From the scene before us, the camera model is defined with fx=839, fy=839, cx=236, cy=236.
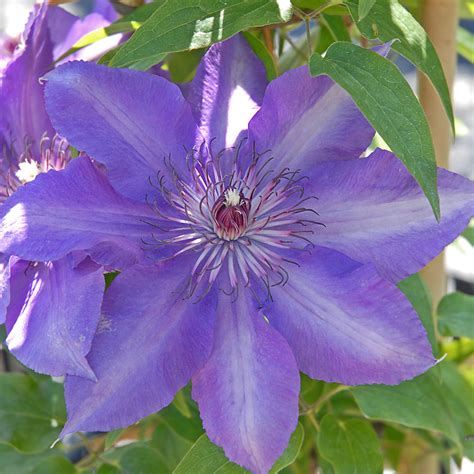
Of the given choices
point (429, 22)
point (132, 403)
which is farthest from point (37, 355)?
point (429, 22)

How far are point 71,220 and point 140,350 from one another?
10 centimetres

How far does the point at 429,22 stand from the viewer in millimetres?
877

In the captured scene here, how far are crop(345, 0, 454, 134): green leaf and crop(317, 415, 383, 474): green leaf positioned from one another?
342 millimetres

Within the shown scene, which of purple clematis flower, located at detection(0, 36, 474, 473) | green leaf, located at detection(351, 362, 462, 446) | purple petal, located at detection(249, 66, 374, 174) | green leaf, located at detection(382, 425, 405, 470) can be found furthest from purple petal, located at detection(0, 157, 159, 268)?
green leaf, located at detection(382, 425, 405, 470)

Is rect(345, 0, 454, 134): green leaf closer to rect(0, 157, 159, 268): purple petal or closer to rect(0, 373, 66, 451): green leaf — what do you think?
rect(0, 157, 159, 268): purple petal

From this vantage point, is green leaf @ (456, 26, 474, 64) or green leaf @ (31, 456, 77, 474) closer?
green leaf @ (31, 456, 77, 474)

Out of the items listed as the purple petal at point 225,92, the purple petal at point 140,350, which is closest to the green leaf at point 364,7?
the purple petal at point 225,92

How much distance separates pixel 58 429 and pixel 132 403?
353mm

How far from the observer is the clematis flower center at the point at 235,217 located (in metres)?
0.63

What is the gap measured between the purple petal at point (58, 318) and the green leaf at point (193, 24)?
155mm

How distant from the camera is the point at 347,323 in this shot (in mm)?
592

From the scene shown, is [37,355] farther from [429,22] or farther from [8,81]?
[429,22]

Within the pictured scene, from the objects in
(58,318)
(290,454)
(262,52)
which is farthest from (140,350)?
(262,52)

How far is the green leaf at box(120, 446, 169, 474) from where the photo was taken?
0.84 metres
